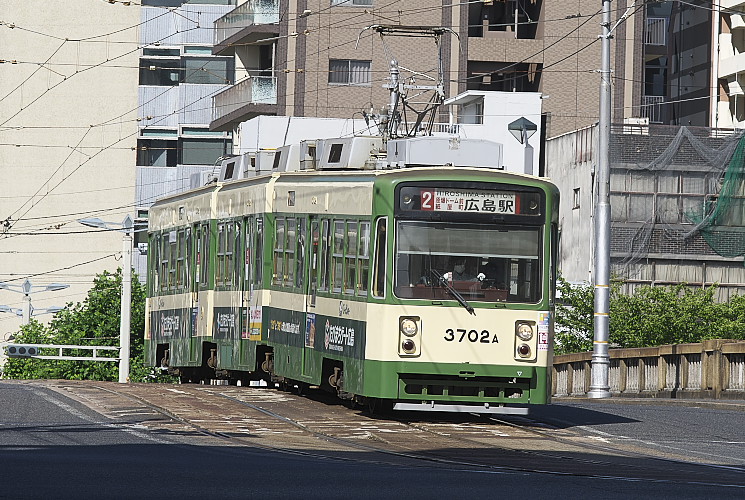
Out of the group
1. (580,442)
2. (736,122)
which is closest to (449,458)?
(580,442)

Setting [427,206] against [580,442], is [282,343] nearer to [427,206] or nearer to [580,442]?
[427,206]

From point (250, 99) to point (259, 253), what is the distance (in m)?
38.4

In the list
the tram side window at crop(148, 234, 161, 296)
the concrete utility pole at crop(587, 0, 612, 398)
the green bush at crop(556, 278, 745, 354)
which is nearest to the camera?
the concrete utility pole at crop(587, 0, 612, 398)

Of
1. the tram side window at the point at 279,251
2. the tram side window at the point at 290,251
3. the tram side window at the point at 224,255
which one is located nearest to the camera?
the tram side window at the point at 290,251

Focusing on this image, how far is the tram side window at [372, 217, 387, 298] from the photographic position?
19250mm

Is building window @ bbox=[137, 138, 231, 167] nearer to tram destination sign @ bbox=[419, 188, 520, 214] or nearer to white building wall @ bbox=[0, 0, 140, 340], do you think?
white building wall @ bbox=[0, 0, 140, 340]

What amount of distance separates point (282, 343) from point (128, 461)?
9504 mm

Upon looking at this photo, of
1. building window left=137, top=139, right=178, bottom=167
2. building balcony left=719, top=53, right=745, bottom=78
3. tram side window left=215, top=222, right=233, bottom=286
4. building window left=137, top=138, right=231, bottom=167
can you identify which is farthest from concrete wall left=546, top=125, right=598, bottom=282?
tram side window left=215, top=222, right=233, bottom=286

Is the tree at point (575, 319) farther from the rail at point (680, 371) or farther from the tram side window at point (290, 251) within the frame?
the tram side window at point (290, 251)

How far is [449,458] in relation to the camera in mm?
15070

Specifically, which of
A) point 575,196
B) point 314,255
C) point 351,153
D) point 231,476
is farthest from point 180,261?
point 575,196

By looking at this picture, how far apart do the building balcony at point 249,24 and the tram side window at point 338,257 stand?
41.5 meters

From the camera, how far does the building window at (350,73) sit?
61.1 meters

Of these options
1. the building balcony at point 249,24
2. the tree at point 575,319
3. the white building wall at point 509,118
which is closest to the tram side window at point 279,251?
the tree at point 575,319
